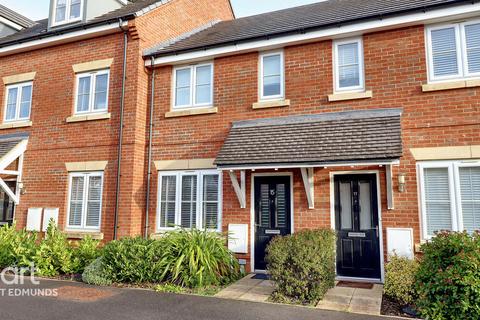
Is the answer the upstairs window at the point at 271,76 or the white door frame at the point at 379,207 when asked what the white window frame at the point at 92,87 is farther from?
the white door frame at the point at 379,207

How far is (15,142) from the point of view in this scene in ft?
35.7

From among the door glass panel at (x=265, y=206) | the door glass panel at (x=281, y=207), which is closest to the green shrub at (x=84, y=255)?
the door glass panel at (x=265, y=206)

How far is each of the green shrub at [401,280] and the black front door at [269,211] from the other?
251 cm

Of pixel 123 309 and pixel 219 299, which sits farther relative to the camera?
pixel 219 299

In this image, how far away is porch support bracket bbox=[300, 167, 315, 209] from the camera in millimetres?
7908

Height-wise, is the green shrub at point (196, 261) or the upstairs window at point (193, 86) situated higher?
the upstairs window at point (193, 86)

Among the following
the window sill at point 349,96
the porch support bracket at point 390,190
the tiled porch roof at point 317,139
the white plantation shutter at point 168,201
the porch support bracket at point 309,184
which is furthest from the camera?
the white plantation shutter at point 168,201

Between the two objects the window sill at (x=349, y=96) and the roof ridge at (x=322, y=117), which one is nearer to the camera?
the roof ridge at (x=322, y=117)

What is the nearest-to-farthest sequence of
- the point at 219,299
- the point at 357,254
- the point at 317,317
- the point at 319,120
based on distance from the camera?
the point at 317,317, the point at 219,299, the point at 357,254, the point at 319,120

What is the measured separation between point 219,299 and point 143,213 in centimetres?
407

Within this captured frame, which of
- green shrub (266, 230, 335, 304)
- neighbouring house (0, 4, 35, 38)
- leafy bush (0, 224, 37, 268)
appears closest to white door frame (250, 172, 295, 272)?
green shrub (266, 230, 335, 304)

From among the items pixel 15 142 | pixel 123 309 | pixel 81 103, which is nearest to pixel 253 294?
pixel 123 309

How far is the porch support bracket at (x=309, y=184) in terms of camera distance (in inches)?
311

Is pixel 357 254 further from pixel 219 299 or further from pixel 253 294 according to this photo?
pixel 219 299
